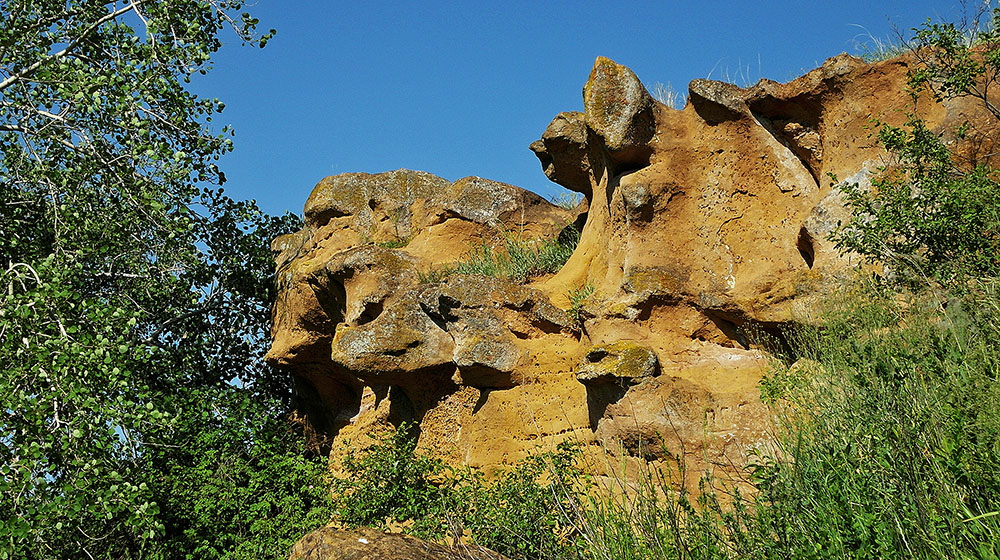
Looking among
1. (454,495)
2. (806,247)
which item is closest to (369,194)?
(454,495)

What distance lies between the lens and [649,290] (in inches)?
366

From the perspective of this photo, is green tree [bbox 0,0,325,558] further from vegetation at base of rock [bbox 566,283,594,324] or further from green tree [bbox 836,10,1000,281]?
green tree [bbox 836,10,1000,281]

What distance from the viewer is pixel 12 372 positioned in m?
7.82

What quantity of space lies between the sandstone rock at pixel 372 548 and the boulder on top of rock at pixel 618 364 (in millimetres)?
2815

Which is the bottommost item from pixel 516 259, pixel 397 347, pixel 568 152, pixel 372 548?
pixel 372 548

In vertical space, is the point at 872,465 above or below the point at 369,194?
below

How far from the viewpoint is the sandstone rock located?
5.71 meters

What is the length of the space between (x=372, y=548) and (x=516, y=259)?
6.89 meters

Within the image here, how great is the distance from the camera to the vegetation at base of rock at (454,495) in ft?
25.2

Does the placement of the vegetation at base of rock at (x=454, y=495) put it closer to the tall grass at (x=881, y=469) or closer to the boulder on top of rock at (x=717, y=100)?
Result: the tall grass at (x=881, y=469)

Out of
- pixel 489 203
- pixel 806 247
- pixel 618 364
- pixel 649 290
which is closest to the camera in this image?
pixel 618 364

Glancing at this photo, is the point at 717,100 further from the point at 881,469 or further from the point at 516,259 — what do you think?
the point at 881,469

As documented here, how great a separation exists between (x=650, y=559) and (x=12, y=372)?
5.86m

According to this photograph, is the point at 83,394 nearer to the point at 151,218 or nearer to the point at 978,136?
the point at 151,218
